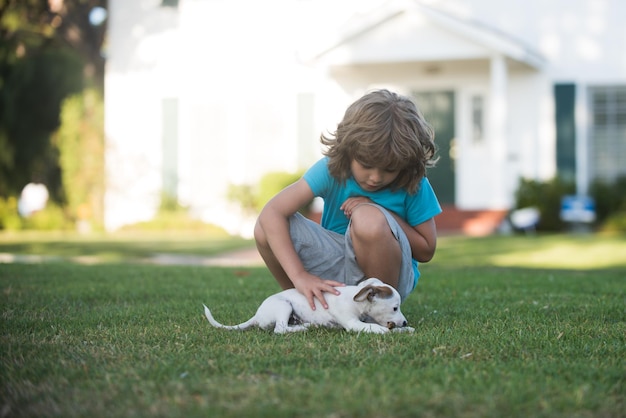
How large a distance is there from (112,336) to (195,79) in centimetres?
1277

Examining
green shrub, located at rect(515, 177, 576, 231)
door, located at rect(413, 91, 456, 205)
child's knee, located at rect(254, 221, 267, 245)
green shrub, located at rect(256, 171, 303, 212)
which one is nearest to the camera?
child's knee, located at rect(254, 221, 267, 245)

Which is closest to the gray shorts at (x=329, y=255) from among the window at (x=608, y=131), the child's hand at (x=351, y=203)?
the child's hand at (x=351, y=203)

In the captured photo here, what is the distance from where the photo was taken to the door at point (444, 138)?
15164 mm

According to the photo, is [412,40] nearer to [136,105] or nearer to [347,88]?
[347,88]

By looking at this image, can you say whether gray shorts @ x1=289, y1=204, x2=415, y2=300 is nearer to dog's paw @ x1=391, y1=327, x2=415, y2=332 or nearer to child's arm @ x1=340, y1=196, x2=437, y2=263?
child's arm @ x1=340, y1=196, x2=437, y2=263

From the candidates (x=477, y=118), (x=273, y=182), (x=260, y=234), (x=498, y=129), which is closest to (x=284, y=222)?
(x=260, y=234)

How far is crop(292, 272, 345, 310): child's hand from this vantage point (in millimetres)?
3797

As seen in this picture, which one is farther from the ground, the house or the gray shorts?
the house

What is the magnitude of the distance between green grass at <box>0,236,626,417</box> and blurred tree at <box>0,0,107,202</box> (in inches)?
576

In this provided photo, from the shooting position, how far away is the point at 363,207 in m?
3.96

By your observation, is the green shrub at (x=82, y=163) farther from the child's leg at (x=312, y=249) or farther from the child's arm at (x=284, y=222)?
the child's arm at (x=284, y=222)

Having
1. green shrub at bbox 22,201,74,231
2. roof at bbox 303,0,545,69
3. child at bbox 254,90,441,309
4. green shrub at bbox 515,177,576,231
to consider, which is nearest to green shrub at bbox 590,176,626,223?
green shrub at bbox 515,177,576,231

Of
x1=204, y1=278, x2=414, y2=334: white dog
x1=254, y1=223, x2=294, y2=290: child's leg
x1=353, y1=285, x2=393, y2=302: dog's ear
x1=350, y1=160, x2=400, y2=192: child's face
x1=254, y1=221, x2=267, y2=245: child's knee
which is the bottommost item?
x1=204, y1=278, x2=414, y2=334: white dog

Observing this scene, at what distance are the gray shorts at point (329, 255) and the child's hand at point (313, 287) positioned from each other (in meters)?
0.32
